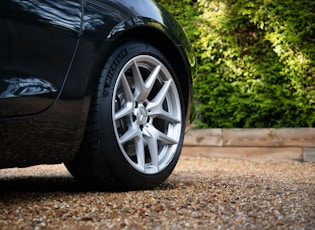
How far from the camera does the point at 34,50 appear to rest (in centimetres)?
260

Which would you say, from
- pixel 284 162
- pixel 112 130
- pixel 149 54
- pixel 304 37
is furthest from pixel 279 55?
pixel 112 130

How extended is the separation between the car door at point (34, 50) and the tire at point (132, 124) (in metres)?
0.28

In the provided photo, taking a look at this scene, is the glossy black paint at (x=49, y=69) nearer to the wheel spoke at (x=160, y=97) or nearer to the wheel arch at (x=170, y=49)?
the wheel arch at (x=170, y=49)

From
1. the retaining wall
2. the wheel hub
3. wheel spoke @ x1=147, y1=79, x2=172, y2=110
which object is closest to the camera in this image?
the wheel hub

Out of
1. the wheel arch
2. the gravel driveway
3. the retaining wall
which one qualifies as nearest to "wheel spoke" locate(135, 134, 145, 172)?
the gravel driveway

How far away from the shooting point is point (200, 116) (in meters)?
7.55

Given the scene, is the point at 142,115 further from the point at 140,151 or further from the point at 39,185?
the point at 39,185

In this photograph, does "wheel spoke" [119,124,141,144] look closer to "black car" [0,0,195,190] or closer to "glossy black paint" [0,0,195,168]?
"black car" [0,0,195,190]

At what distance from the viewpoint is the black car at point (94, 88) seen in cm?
257

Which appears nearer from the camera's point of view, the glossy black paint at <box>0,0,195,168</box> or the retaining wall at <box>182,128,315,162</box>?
the glossy black paint at <box>0,0,195,168</box>

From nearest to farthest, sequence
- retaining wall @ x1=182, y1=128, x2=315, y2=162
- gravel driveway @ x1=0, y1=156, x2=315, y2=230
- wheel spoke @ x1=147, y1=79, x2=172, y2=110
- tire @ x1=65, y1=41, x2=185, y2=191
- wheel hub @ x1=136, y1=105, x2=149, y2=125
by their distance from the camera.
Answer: gravel driveway @ x1=0, y1=156, x2=315, y2=230 < tire @ x1=65, y1=41, x2=185, y2=191 < wheel hub @ x1=136, y1=105, x2=149, y2=125 < wheel spoke @ x1=147, y1=79, x2=172, y2=110 < retaining wall @ x1=182, y1=128, x2=315, y2=162

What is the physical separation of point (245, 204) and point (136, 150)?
692 mm

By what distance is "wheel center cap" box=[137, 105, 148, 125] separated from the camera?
3.18m

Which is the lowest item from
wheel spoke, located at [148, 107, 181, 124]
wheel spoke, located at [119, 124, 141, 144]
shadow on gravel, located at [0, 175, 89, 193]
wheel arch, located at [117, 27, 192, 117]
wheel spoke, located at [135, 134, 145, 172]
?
shadow on gravel, located at [0, 175, 89, 193]
